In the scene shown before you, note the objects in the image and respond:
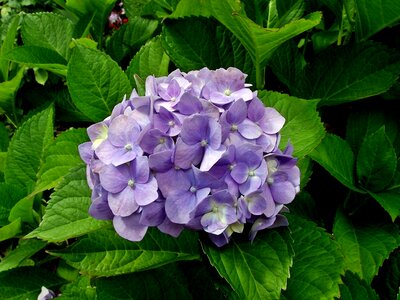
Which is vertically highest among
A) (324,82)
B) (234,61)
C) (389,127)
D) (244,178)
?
(244,178)

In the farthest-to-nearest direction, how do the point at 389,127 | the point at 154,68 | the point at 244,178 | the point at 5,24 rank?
the point at 5,24, the point at 389,127, the point at 154,68, the point at 244,178

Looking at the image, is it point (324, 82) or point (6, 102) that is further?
point (6, 102)

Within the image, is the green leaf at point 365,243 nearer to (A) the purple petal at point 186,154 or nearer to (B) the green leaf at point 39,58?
(A) the purple petal at point 186,154

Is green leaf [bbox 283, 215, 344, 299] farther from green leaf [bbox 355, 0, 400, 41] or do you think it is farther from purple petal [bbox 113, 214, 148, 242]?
green leaf [bbox 355, 0, 400, 41]

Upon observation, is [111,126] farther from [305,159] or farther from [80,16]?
[80,16]

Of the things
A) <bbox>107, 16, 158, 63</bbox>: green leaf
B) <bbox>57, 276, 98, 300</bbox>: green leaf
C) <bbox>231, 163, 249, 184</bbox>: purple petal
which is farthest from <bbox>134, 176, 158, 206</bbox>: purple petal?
<bbox>107, 16, 158, 63</bbox>: green leaf

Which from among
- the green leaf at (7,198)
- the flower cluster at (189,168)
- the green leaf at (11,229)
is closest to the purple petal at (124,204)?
the flower cluster at (189,168)

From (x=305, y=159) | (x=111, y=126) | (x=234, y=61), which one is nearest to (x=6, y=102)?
(x=234, y=61)
